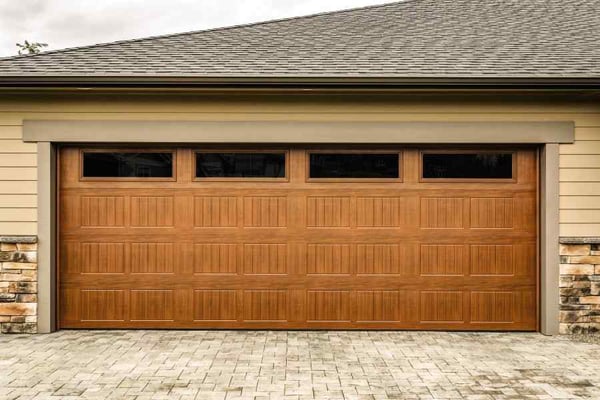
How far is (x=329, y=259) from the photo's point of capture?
23.2ft

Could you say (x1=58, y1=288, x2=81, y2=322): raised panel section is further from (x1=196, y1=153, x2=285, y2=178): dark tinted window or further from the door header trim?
(x1=196, y1=153, x2=285, y2=178): dark tinted window

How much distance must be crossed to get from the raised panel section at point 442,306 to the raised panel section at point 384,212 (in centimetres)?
101

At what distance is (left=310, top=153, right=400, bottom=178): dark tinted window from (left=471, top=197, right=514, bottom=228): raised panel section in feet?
3.68

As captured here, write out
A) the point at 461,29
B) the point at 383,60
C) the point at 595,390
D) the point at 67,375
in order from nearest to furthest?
the point at 595,390 → the point at 67,375 → the point at 383,60 → the point at 461,29

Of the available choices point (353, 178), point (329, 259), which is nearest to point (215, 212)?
point (329, 259)

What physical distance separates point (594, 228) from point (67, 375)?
6.35m

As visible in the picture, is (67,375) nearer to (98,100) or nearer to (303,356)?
(303,356)

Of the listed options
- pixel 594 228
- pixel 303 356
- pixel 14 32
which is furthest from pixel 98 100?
pixel 14 32

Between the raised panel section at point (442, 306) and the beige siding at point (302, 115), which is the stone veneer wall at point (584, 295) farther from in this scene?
the raised panel section at point (442, 306)

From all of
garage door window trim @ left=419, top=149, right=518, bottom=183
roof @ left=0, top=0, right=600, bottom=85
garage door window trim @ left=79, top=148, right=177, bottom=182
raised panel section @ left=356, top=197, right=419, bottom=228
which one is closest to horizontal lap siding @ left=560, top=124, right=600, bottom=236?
garage door window trim @ left=419, top=149, right=518, bottom=183

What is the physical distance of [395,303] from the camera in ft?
23.1

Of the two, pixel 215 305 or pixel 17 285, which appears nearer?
pixel 17 285

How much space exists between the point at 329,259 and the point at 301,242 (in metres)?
0.43

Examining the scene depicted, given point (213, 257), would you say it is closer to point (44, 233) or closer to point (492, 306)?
point (44, 233)
